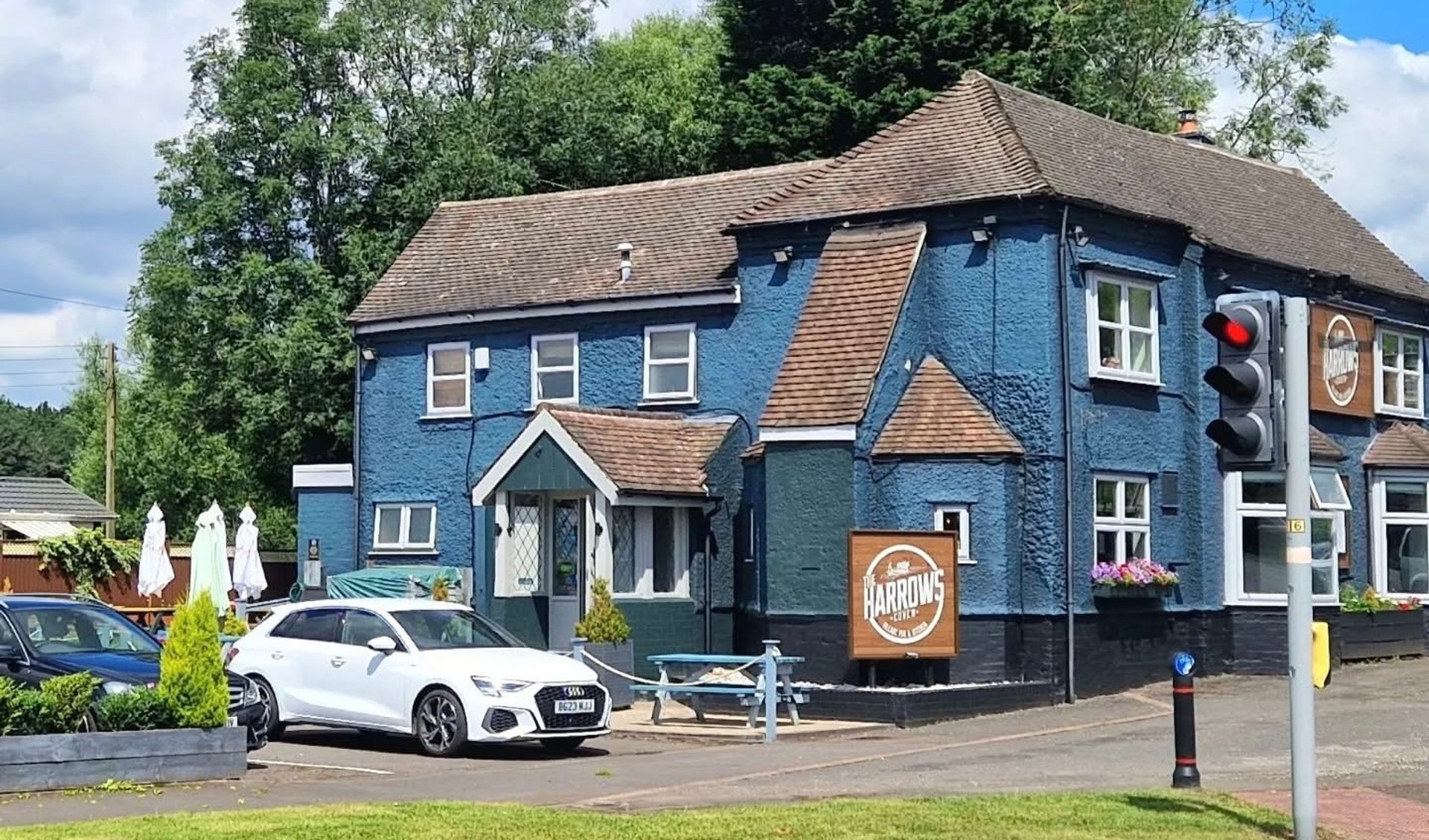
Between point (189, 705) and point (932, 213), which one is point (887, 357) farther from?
point (189, 705)

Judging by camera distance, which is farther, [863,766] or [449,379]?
[449,379]

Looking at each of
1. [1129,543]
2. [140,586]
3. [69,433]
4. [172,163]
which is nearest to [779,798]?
[1129,543]

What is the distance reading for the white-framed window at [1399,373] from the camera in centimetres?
3141

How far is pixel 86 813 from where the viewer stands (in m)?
13.7

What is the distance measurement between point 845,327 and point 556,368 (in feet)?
21.0

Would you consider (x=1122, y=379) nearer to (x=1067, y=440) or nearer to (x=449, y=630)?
(x=1067, y=440)

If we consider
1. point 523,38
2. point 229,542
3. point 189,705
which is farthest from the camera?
point 229,542

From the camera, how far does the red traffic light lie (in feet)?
40.1

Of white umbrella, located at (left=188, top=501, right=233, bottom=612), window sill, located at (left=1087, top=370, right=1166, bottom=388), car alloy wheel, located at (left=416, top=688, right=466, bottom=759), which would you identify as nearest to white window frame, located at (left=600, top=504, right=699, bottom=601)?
window sill, located at (left=1087, top=370, right=1166, bottom=388)

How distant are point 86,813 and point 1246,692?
15.9 metres

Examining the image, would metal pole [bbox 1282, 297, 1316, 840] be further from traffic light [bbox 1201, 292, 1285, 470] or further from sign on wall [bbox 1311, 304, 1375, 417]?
sign on wall [bbox 1311, 304, 1375, 417]

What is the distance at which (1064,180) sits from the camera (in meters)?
25.8

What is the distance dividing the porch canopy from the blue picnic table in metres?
3.23

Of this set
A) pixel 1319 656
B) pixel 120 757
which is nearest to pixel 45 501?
pixel 120 757
